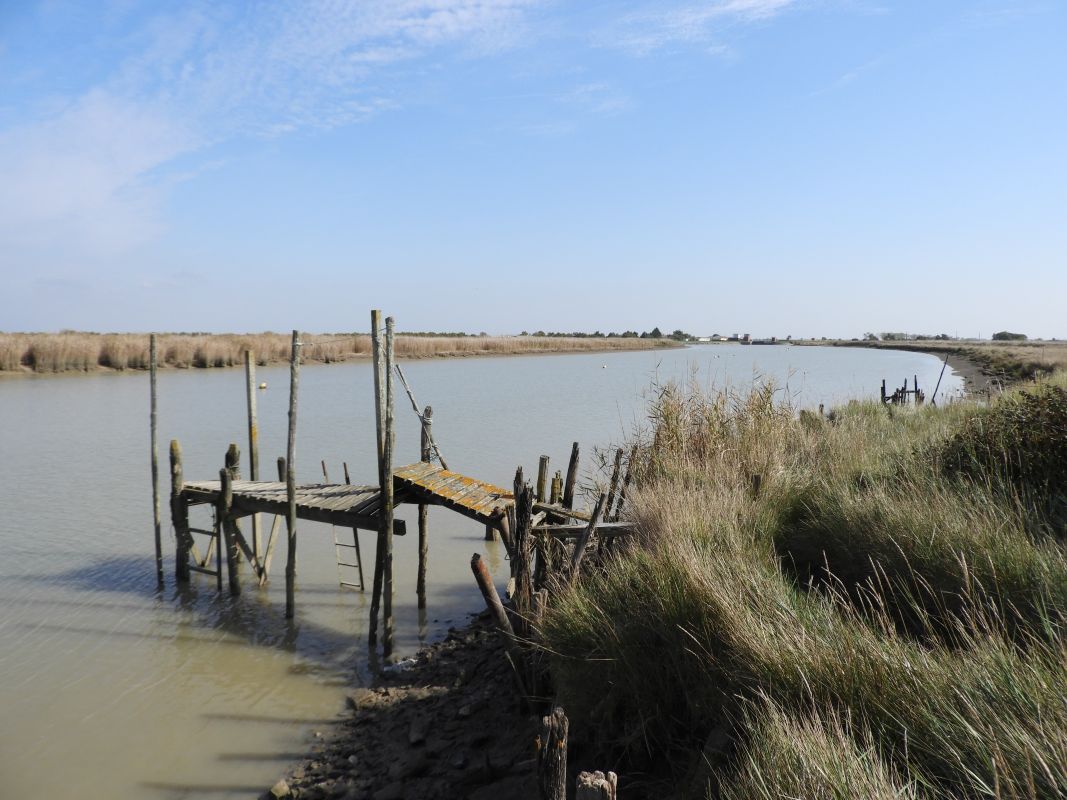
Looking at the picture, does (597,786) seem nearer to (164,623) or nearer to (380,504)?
(380,504)

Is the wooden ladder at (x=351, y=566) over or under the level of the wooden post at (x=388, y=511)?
under

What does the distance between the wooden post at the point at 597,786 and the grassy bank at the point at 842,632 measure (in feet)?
1.96

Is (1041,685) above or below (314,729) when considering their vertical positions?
above

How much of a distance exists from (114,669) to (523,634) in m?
5.05

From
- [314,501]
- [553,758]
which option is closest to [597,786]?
[553,758]

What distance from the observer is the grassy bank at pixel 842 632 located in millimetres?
2754

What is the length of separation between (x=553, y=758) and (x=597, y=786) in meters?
0.30

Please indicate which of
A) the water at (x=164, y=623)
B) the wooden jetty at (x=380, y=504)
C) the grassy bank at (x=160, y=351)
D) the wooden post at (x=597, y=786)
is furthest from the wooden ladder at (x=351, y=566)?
the grassy bank at (x=160, y=351)

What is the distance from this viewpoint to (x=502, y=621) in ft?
19.9

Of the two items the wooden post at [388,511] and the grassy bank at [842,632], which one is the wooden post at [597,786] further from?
the wooden post at [388,511]

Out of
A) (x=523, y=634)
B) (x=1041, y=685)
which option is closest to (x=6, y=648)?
(x=523, y=634)

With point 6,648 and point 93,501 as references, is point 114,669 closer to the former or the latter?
point 6,648

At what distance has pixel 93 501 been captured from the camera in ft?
47.2

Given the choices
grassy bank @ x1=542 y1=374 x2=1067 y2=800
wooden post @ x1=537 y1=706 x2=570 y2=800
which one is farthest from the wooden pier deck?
wooden post @ x1=537 y1=706 x2=570 y2=800
